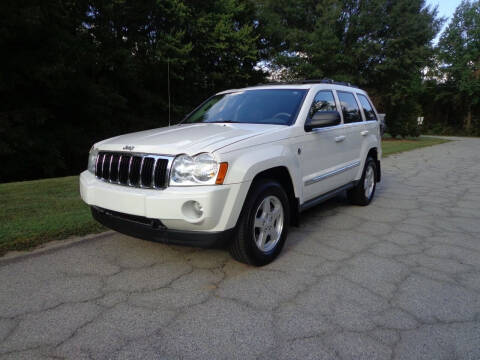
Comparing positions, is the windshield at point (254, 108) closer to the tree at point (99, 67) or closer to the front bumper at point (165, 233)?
the front bumper at point (165, 233)

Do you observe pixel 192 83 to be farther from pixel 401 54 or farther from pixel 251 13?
pixel 401 54

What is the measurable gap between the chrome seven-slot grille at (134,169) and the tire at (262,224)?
2.47 feet

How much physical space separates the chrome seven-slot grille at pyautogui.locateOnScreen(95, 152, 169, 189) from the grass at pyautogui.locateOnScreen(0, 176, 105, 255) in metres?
1.09

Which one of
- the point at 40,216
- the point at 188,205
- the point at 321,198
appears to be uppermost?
the point at 188,205

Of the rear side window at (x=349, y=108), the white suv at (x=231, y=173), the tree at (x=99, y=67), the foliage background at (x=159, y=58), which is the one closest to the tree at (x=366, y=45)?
the foliage background at (x=159, y=58)

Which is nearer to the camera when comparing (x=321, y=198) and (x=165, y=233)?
(x=165, y=233)

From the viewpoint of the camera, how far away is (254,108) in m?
4.27

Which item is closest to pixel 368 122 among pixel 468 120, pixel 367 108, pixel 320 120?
pixel 367 108

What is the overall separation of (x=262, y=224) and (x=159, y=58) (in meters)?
16.0

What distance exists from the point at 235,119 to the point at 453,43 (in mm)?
43300

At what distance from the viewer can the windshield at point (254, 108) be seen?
4039 millimetres

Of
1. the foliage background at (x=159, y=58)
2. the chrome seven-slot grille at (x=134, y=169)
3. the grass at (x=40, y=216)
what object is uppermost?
A: the foliage background at (x=159, y=58)

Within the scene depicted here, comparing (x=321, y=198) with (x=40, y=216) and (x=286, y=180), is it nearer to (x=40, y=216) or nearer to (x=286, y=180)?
(x=286, y=180)

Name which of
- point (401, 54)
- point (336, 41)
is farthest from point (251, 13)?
point (401, 54)
